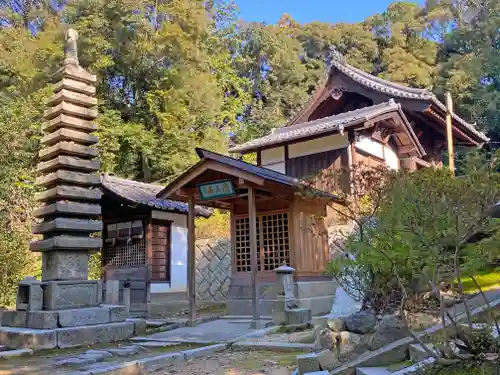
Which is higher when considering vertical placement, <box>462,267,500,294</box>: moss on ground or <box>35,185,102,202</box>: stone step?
<box>35,185,102,202</box>: stone step

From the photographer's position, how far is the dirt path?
22.1ft

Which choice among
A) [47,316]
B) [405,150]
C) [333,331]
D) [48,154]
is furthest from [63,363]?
[405,150]

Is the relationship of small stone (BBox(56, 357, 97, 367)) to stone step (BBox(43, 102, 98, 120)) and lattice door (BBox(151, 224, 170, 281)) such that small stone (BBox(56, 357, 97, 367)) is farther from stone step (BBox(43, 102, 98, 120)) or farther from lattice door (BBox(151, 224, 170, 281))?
lattice door (BBox(151, 224, 170, 281))

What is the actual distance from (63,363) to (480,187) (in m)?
6.64

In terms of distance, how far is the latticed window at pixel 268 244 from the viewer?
12719mm

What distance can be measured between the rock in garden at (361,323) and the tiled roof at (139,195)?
33.1 ft

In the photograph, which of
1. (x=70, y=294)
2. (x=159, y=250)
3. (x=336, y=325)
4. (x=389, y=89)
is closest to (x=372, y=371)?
(x=336, y=325)

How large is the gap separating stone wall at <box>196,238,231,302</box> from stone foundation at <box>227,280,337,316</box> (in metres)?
5.51

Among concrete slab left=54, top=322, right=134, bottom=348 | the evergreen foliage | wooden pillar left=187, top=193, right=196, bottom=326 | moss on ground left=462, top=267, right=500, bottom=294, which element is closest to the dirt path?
concrete slab left=54, top=322, right=134, bottom=348

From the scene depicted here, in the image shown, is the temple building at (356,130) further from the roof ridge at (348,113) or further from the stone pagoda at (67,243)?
the stone pagoda at (67,243)

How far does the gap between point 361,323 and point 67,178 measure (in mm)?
7531

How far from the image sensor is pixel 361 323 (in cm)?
621

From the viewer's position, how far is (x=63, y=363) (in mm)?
7418

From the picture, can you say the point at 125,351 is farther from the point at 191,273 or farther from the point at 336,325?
the point at 336,325
